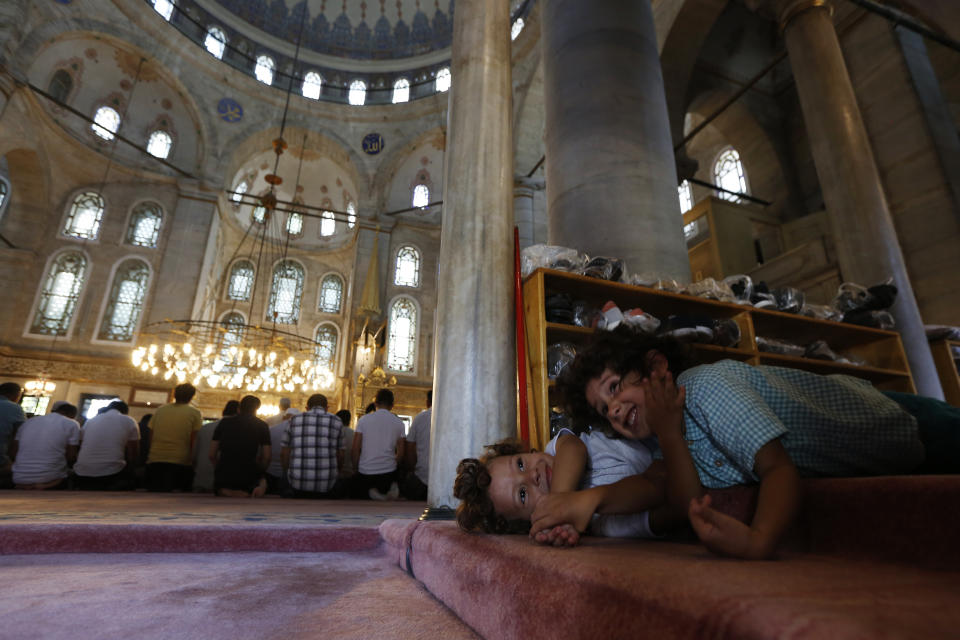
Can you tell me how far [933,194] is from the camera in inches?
244

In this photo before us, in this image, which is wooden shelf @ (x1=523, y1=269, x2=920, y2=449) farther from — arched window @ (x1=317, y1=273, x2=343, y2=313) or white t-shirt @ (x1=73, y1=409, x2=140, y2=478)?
arched window @ (x1=317, y1=273, x2=343, y2=313)

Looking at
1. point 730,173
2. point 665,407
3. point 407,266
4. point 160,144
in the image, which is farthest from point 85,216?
point 730,173

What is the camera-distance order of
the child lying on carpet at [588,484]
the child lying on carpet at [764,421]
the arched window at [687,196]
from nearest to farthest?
the child lying on carpet at [764,421], the child lying on carpet at [588,484], the arched window at [687,196]

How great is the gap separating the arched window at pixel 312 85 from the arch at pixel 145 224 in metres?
7.11

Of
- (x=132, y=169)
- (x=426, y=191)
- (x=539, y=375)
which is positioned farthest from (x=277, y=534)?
(x=426, y=191)

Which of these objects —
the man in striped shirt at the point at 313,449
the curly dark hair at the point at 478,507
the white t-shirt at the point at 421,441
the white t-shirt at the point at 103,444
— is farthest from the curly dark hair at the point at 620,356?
the white t-shirt at the point at 103,444

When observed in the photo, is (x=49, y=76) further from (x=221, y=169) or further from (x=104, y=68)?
(x=221, y=169)

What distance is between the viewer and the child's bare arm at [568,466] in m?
1.41

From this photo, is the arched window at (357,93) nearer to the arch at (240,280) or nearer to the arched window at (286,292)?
the arched window at (286,292)

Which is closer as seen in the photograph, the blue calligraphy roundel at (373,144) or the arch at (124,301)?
the arch at (124,301)

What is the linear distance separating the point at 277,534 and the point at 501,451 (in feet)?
3.42

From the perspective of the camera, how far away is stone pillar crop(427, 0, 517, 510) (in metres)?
2.66

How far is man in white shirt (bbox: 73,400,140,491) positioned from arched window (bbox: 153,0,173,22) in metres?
14.9

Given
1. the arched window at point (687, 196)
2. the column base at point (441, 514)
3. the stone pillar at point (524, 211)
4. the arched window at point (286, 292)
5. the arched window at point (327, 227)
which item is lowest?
the column base at point (441, 514)
